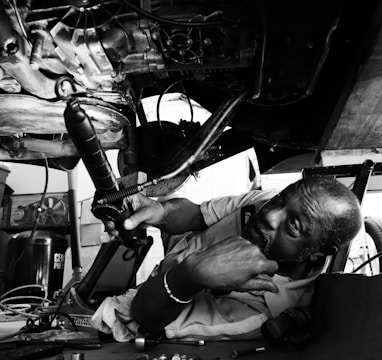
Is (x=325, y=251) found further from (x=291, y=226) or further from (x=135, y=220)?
(x=135, y=220)

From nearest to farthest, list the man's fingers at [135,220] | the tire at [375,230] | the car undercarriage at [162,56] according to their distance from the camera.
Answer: the car undercarriage at [162,56] → the man's fingers at [135,220] → the tire at [375,230]

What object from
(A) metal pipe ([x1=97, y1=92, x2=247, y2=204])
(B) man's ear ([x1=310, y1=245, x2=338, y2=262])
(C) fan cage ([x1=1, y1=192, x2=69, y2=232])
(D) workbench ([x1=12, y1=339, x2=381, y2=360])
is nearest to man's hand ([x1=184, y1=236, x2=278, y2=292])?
(D) workbench ([x1=12, y1=339, x2=381, y2=360])

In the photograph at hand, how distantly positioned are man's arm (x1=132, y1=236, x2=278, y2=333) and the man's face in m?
0.13

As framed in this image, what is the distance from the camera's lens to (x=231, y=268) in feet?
2.35

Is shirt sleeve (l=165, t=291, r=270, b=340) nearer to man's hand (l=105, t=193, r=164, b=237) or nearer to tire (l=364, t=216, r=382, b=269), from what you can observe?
man's hand (l=105, t=193, r=164, b=237)

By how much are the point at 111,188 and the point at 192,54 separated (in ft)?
1.28

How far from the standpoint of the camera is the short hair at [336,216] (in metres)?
0.88

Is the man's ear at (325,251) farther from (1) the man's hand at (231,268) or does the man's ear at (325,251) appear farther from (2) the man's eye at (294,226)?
(1) the man's hand at (231,268)

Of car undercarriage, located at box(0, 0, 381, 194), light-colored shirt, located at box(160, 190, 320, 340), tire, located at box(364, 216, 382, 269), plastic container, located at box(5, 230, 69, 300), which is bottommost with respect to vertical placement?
plastic container, located at box(5, 230, 69, 300)

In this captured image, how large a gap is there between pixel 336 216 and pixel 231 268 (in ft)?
1.03

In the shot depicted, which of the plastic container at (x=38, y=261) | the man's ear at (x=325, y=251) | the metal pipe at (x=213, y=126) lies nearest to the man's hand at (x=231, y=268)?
the man's ear at (x=325, y=251)

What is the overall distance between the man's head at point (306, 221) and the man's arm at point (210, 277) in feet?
0.43

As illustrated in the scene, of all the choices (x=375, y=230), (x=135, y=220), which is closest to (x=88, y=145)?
(x=135, y=220)

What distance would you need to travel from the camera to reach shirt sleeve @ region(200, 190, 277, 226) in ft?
3.78
